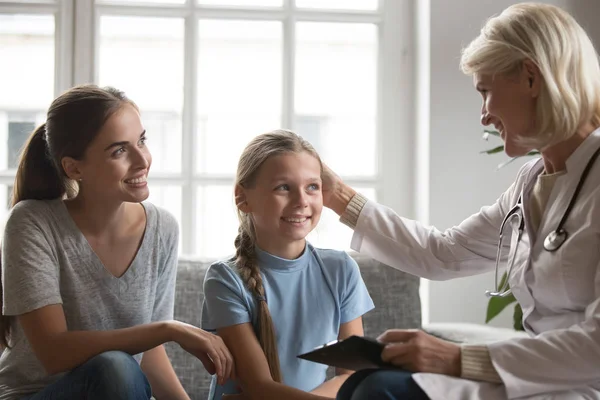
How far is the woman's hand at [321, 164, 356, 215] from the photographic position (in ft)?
6.72

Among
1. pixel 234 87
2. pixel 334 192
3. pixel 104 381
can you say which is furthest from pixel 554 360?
pixel 234 87

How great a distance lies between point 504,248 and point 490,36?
1.65 ft

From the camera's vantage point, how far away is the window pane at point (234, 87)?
297 cm

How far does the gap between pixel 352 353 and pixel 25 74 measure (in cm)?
195

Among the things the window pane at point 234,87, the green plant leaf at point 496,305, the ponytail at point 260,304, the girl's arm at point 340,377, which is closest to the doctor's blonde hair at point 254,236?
the ponytail at point 260,304

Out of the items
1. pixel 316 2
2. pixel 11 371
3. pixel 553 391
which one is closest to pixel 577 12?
pixel 316 2

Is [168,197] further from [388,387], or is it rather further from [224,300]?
[388,387]

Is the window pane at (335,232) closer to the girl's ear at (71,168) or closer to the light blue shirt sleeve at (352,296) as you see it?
the light blue shirt sleeve at (352,296)

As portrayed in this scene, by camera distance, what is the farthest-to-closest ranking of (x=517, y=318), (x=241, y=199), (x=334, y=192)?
(x=517, y=318)
(x=334, y=192)
(x=241, y=199)

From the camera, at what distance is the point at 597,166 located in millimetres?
1550

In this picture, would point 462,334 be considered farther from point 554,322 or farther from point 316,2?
point 316,2

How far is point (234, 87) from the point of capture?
2998 mm

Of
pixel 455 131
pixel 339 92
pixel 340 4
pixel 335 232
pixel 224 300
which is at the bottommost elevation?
pixel 224 300

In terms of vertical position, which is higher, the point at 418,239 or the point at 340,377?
the point at 418,239
